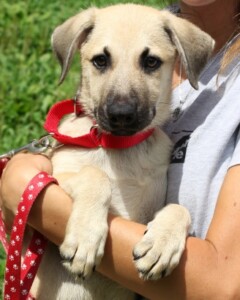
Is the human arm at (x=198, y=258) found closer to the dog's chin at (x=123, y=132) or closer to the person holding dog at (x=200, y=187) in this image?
the person holding dog at (x=200, y=187)

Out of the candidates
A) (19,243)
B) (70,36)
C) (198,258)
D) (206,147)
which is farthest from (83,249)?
(70,36)

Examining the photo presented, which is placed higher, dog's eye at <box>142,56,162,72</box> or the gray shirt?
dog's eye at <box>142,56,162,72</box>

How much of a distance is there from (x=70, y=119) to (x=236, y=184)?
99 cm

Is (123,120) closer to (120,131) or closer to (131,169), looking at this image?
(120,131)

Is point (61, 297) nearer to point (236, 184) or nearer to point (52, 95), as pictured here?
point (236, 184)

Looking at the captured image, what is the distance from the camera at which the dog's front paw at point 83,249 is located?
266 cm

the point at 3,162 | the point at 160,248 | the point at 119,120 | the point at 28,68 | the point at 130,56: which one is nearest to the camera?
the point at 160,248

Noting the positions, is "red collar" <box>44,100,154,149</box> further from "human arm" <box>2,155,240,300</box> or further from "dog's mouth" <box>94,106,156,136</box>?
"human arm" <box>2,155,240,300</box>

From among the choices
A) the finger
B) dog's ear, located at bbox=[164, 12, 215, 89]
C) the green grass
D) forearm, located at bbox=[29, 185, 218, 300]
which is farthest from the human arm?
the green grass

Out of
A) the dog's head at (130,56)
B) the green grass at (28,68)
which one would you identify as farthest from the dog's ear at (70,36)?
the green grass at (28,68)

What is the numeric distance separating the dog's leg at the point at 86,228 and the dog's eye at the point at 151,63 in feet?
2.02

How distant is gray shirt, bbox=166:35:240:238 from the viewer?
2963 millimetres

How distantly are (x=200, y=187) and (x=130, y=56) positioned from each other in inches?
25.8

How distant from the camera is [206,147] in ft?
9.85
